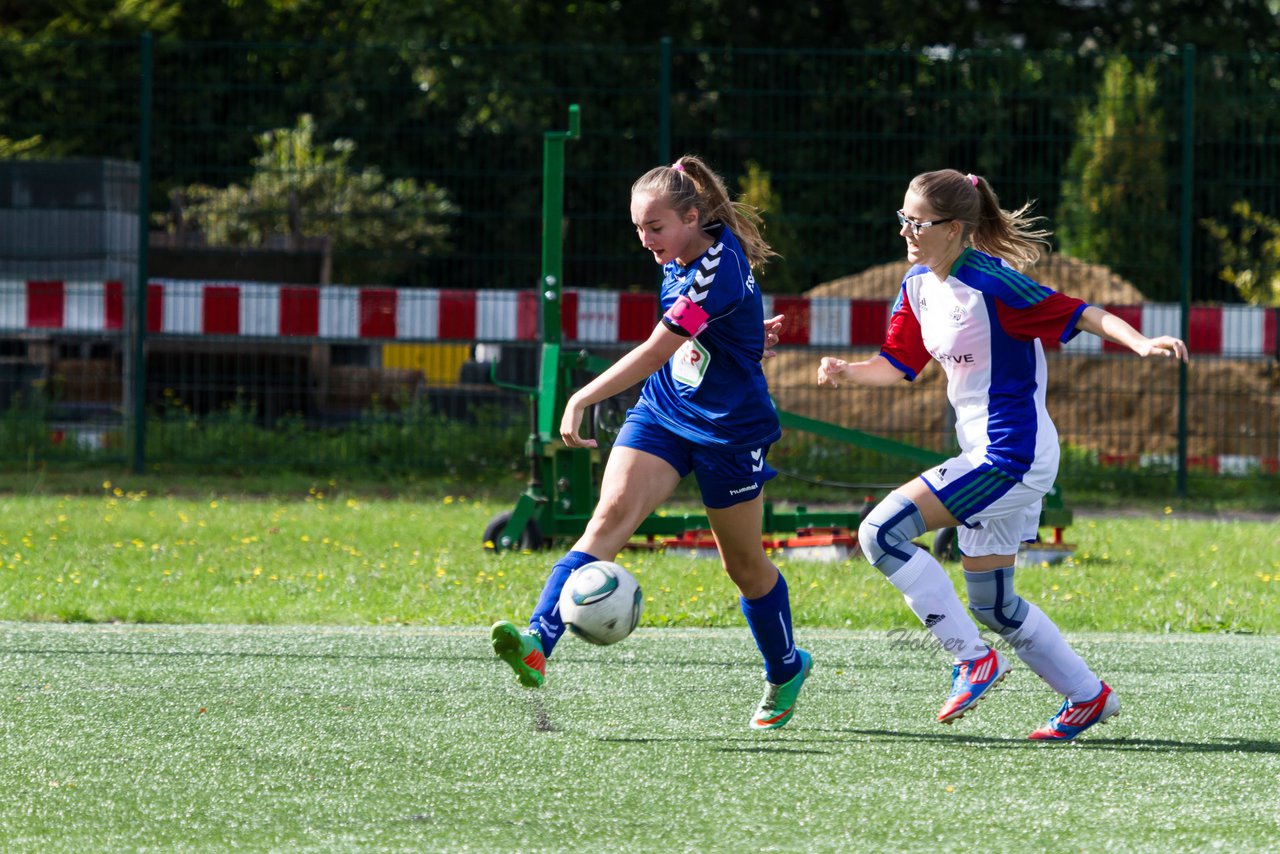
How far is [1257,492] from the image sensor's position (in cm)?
1280

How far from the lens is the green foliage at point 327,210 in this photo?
42.7 feet

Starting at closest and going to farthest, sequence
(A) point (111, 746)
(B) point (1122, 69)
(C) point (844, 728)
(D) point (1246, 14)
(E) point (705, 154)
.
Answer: (A) point (111, 746)
(C) point (844, 728)
(B) point (1122, 69)
(E) point (705, 154)
(D) point (1246, 14)

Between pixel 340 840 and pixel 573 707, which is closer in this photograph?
pixel 340 840

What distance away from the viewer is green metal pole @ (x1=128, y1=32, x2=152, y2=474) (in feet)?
41.7

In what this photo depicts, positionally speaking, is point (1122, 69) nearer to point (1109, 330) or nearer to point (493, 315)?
point (493, 315)

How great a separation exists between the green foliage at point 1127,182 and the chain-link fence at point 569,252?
0.02m

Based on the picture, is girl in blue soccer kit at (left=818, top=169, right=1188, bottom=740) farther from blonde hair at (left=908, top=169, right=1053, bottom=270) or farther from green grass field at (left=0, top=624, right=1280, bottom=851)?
green grass field at (left=0, top=624, right=1280, bottom=851)

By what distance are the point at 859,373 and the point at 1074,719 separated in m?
1.15

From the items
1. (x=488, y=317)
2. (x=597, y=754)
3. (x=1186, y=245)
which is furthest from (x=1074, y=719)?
(x=1186, y=245)

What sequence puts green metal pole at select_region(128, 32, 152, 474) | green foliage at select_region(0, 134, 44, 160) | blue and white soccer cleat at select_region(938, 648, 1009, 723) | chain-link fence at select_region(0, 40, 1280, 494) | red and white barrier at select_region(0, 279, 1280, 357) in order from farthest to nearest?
green foliage at select_region(0, 134, 44, 160) → green metal pole at select_region(128, 32, 152, 474) → chain-link fence at select_region(0, 40, 1280, 494) → red and white barrier at select_region(0, 279, 1280, 357) → blue and white soccer cleat at select_region(938, 648, 1009, 723)

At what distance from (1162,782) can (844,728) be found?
1.00 metres

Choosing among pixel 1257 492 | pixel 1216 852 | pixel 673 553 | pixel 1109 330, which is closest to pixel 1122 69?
pixel 1257 492

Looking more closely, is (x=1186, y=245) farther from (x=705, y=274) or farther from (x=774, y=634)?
(x=705, y=274)

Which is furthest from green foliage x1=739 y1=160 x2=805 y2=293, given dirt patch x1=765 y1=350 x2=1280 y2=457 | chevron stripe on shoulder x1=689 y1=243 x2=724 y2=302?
chevron stripe on shoulder x1=689 y1=243 x2=724 y2=302
